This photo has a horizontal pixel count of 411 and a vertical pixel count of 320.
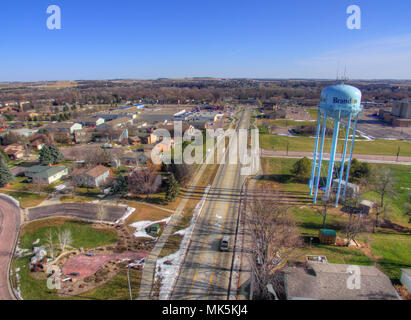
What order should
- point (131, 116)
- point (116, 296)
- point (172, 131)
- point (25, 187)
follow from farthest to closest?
point (131, 116)
point (172, 131)
point (25, 187)
point (116, 296)

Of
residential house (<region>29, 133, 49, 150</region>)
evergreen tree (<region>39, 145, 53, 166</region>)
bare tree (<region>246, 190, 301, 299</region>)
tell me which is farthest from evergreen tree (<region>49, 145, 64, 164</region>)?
bare tree (<region>246, 190, 301, 299</region>)

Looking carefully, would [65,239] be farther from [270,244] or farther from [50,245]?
[270,244]

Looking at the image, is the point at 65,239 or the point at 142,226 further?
the point at 142,226

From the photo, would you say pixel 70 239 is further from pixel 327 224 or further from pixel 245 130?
pixel 245 130

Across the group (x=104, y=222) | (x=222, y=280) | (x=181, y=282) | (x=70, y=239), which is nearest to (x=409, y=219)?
(x=222, y=280)

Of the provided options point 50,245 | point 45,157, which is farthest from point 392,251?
point 45,157

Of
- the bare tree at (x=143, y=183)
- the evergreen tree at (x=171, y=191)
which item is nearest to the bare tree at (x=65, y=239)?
the bare tree at (x=143, y=183)

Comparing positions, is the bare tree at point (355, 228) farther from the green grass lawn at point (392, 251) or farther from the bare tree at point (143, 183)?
the bare tree at point (143, 183)
